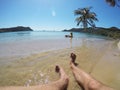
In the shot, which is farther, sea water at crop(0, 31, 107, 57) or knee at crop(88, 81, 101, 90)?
sea water at crop(0, 31, 107, 57)

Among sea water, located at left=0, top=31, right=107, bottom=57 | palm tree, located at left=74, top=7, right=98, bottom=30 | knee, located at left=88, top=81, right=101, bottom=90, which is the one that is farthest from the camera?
palm tree, located at left=74, top=7, right=98, bottom=30

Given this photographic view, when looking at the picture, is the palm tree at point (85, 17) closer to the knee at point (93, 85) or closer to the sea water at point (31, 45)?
the sea water at point (31, 45)

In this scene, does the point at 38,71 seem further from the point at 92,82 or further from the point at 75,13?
the point at 75,13

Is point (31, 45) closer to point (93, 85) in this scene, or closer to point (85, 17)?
point (93, 85)

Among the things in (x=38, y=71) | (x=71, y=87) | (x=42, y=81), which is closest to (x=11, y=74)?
(x=38, y=71)

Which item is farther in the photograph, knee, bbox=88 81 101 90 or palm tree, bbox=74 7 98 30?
palm tree, bbox=74 7 98 30

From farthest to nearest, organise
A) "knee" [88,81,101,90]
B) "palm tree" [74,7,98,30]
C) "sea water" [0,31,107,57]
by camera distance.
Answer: "palm tree" [74,7,98,30] < "sea water" [0,31,107,57] < "knee" [88,81,101,90]

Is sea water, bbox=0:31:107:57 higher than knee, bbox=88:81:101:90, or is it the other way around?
knee, bbox=88:81:101:90

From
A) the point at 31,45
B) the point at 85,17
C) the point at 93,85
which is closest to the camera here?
the point at 93,85

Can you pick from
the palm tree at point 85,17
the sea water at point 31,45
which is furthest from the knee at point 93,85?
the palm tree at point 85,17

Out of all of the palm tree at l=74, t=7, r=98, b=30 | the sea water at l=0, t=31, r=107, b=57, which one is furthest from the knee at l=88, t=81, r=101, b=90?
the palm tree at l=74, t=7, r=98, b=30

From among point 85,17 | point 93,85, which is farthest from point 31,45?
point 85,17

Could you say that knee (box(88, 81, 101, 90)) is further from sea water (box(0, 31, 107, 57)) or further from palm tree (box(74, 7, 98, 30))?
palm tree (box(74, 7, 98, 30))

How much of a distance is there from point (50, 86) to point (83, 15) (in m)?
33.4
